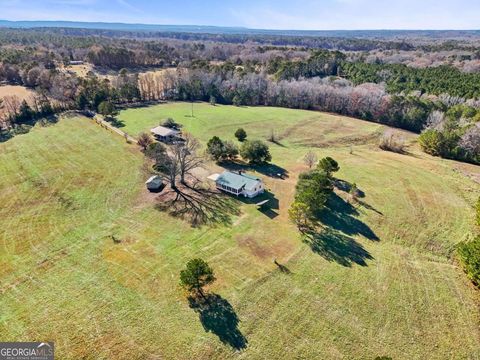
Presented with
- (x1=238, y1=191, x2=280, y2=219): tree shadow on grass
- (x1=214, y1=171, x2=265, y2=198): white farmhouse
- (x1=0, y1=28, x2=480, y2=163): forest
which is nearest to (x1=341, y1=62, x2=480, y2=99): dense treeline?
(x1=0, y1=28, x2=480, y2=163): forest

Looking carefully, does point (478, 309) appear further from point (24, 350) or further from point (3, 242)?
point (3, 242)

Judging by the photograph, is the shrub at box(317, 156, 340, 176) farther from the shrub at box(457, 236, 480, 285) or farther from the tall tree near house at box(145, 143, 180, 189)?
the tall tree near house at box(145, 143, 180, 189)

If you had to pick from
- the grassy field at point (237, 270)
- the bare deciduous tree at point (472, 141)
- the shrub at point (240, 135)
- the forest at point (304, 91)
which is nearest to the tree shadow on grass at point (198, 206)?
the grassy field at point (237, 270)

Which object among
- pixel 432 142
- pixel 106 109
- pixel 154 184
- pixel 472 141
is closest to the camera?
pixel 154 184

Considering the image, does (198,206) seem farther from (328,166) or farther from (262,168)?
(328,166)

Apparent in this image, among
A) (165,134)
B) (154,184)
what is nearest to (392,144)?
(165,134)
